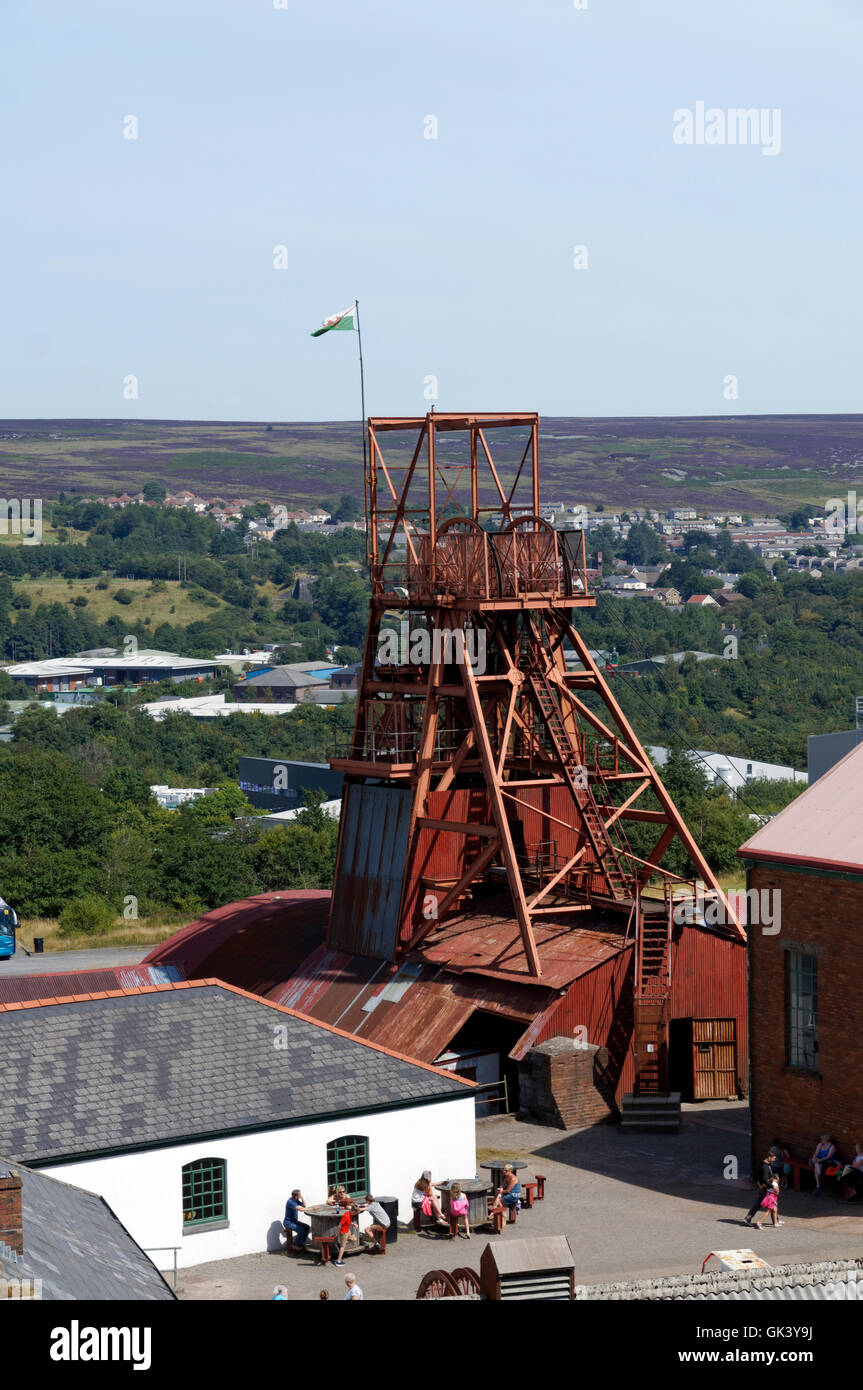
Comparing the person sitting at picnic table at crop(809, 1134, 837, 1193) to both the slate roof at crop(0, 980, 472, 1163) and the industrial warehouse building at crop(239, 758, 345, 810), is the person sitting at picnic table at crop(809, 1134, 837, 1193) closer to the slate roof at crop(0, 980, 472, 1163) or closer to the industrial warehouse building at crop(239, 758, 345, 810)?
the slate roof at crop(0, 980, 472, 1163)

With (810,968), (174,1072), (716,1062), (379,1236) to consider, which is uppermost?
(810,968)

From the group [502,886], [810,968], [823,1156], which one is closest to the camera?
[823,1156]

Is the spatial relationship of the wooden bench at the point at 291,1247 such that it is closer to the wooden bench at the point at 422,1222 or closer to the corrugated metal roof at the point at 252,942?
the wooden bench at the point at 422,1222

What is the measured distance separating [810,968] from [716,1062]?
25.8ft

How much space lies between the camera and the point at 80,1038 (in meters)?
31.0

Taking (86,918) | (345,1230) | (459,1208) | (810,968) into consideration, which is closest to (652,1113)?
(810,968)

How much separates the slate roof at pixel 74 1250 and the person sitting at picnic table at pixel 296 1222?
306 centimetres

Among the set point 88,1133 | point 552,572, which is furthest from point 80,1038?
point 552,572

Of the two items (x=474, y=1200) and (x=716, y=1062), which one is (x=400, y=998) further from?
(x=474, y=1200)

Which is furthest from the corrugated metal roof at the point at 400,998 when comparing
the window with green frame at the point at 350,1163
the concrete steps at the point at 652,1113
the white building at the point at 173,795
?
the white building at the point at 173,795

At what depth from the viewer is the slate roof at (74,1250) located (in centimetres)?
1981

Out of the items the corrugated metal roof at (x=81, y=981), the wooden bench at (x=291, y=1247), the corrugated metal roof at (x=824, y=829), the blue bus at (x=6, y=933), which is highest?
the corrugated metal roof at (x=824, y=829)

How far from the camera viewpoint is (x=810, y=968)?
32031 mm
